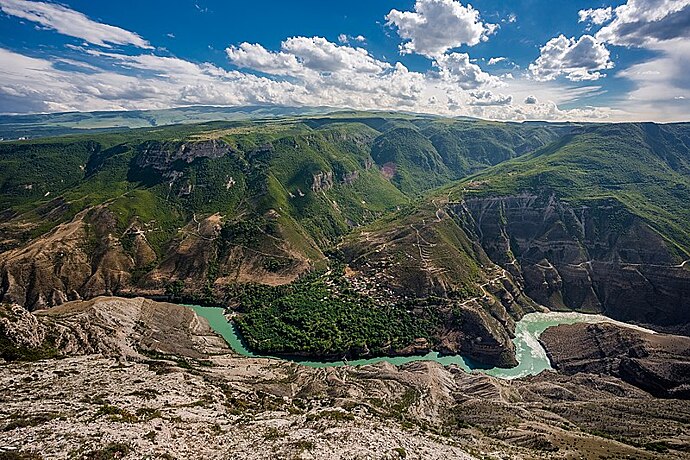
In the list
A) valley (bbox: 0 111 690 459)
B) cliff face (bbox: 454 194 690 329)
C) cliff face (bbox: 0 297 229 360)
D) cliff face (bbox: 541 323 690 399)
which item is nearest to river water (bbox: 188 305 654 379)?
valley (bbox: 0 111 690 459)

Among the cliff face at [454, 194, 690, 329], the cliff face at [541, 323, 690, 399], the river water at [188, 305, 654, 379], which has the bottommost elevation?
the river water at [188, 305, 654, 379]

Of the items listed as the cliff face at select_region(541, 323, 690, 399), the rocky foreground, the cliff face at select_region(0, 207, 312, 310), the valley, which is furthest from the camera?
the cliff face at select_region(0, 207, 312, 310)

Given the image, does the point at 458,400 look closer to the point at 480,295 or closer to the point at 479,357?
the point at 479,357

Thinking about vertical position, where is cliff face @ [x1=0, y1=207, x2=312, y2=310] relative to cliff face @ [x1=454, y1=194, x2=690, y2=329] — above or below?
below

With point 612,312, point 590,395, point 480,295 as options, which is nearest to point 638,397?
point 590,395

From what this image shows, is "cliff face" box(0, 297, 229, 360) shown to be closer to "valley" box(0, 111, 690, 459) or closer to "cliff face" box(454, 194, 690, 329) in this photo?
"valley" box(0, 111, 690, 459)
